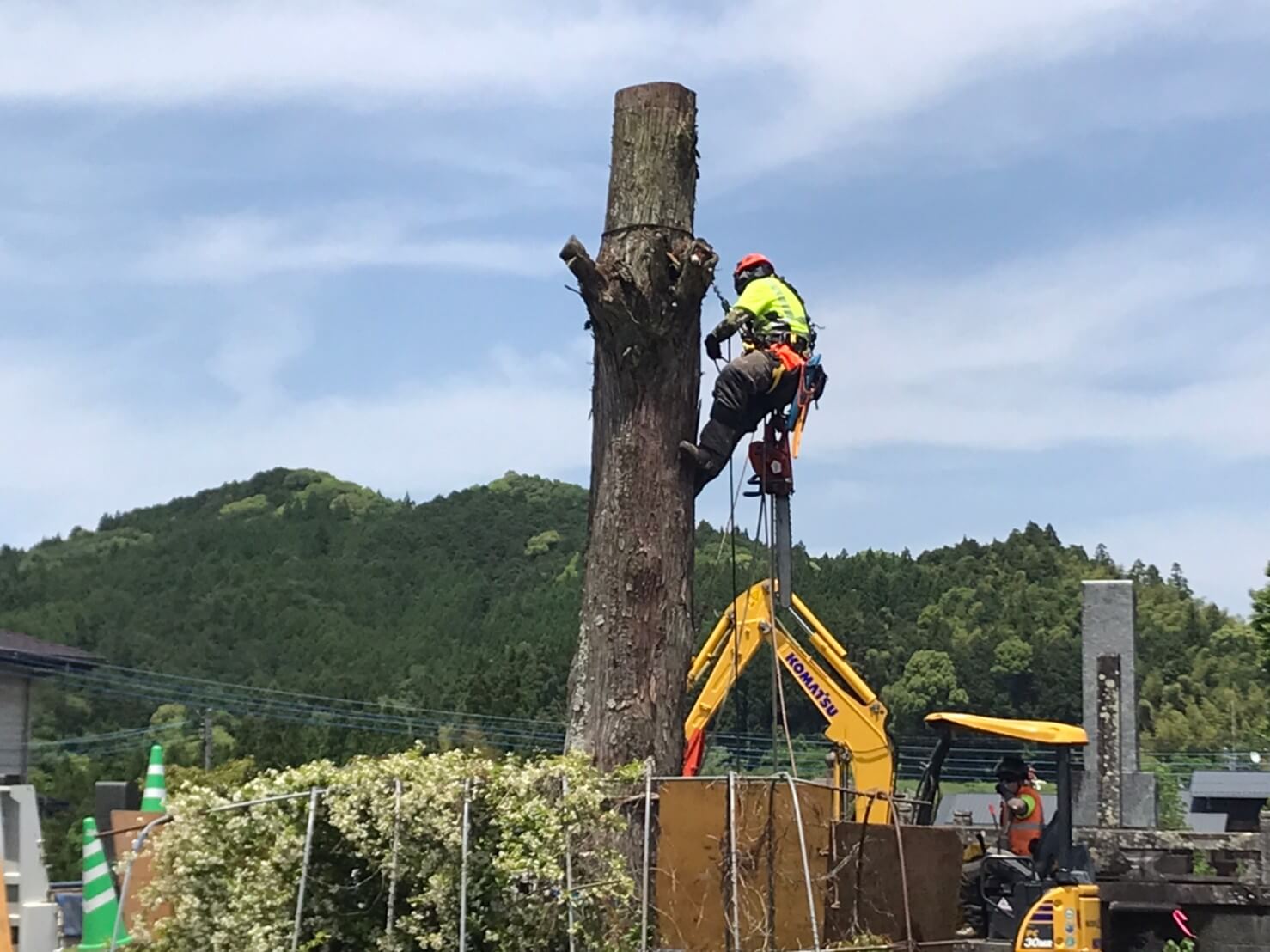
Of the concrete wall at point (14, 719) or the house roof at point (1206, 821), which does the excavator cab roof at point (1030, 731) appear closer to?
the house roof at point (1206, 821)

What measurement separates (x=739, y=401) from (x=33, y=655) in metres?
20.8


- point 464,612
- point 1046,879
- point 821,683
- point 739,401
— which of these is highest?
point 464,612

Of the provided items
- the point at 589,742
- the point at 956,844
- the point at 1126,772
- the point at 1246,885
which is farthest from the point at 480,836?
the point at 1126,772

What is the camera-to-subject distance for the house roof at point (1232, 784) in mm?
27438

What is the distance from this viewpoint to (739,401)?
8.10 m

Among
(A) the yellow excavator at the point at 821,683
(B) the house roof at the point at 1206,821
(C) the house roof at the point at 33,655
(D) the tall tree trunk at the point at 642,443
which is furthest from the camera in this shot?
(C) the house roof at the point at 33,655

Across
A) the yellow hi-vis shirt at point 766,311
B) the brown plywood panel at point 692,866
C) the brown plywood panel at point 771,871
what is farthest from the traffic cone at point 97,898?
the yellow hi-vis shirt at point 766,311

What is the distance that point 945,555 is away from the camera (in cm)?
6544

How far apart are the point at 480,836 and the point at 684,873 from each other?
3.18 feet

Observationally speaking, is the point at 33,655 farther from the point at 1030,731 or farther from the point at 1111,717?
the point at 1030,731

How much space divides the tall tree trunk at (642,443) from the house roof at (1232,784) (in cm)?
2182

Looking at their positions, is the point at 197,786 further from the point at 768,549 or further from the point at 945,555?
the point at 945,555

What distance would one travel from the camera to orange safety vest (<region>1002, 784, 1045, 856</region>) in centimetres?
1131

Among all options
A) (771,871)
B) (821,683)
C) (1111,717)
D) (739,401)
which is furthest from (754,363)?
(1111,717)
